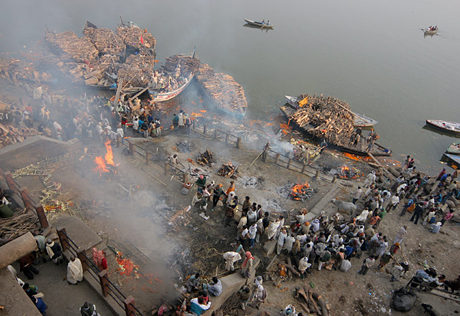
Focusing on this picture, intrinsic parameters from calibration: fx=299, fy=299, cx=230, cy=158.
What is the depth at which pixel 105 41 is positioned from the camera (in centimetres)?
3803

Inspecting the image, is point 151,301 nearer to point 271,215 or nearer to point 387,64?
point 271,215

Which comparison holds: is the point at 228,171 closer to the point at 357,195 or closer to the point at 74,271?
the point at 357,195


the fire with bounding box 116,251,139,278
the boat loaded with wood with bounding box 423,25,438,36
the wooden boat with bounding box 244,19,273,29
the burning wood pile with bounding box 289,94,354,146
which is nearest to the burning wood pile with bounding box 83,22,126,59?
the burning wood pile with bounding box 289,94,354,146

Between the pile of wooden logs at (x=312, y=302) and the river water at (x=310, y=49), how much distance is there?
23.5 m

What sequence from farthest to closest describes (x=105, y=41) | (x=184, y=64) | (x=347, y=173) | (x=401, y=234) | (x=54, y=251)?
(x=105, y=41)
(x=184, y=64)
(x=347, y=173)
(x=401, y=234)
(x=54, y=251)

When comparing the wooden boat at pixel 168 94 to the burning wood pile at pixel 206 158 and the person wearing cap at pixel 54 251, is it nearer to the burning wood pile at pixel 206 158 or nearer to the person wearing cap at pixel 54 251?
the burning wood pile at pixel 206 158

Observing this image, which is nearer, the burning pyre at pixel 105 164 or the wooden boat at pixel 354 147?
the burning pyre at pixel 105 164

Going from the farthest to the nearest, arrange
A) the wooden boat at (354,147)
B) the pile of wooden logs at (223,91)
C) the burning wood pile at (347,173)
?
1. the pile of wooden logs at (223,91)
2. the wooden boat at (354,147)
3. the burning wood pile at (347,173)

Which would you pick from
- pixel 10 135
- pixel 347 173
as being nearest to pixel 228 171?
pixel 347 173

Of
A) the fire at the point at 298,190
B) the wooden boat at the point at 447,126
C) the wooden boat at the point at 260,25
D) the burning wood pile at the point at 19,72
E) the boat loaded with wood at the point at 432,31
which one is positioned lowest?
the fire at the point at 298,190

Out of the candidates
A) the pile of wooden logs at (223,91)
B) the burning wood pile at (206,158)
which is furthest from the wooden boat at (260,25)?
the burning wood pile at (206,158)

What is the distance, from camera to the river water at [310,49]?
3803cm

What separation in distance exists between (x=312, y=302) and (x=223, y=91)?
24.7m

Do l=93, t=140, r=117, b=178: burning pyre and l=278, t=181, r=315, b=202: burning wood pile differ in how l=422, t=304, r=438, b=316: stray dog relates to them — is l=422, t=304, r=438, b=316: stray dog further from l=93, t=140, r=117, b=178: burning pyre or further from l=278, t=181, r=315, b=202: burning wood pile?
l=93, t=140, r=117, b=178: burning pyre
